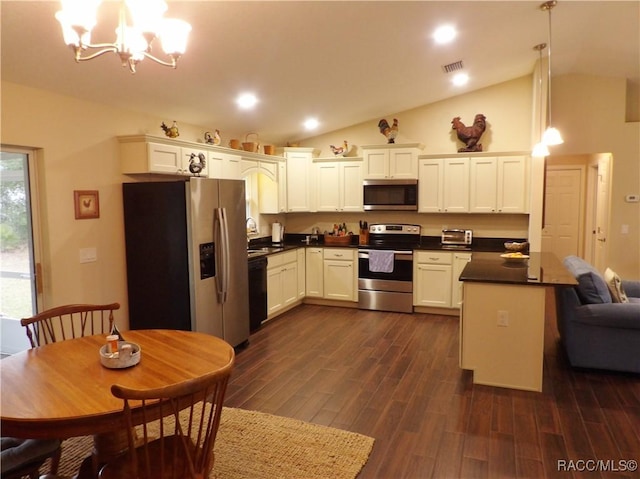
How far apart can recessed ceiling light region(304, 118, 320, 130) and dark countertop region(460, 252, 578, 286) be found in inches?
109

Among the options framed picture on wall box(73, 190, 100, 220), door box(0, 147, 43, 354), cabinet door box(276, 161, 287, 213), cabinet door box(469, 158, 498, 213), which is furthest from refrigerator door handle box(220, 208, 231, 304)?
cabinet door box(469, 158, 498, 213)

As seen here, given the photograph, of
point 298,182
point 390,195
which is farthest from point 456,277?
point 298,182

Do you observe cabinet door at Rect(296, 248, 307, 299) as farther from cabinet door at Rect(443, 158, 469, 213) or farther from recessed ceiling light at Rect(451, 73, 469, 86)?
recessed ceiling light at Rect(451, 73, 469, 86)

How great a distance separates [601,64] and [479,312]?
13.1ft

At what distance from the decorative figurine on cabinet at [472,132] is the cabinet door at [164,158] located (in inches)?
143

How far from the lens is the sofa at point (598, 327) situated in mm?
3525

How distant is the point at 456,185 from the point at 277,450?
4240mm

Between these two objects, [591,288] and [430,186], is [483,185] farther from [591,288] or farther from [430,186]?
[591,288]

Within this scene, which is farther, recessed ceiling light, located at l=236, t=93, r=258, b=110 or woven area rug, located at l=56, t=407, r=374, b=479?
recessed ceiling light, located at l=236, t=93, r=258, b=110

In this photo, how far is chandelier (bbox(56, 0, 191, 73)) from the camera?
67.9 inches

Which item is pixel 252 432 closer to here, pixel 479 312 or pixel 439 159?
pixel 479 312

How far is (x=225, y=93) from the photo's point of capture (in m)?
4.21

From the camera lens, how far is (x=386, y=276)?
19.1 feet

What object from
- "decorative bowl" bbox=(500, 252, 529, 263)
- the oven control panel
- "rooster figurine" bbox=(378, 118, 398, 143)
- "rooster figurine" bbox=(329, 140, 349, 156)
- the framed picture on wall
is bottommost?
"decorative bowl" bbox=(500, 252, 529, 263)
